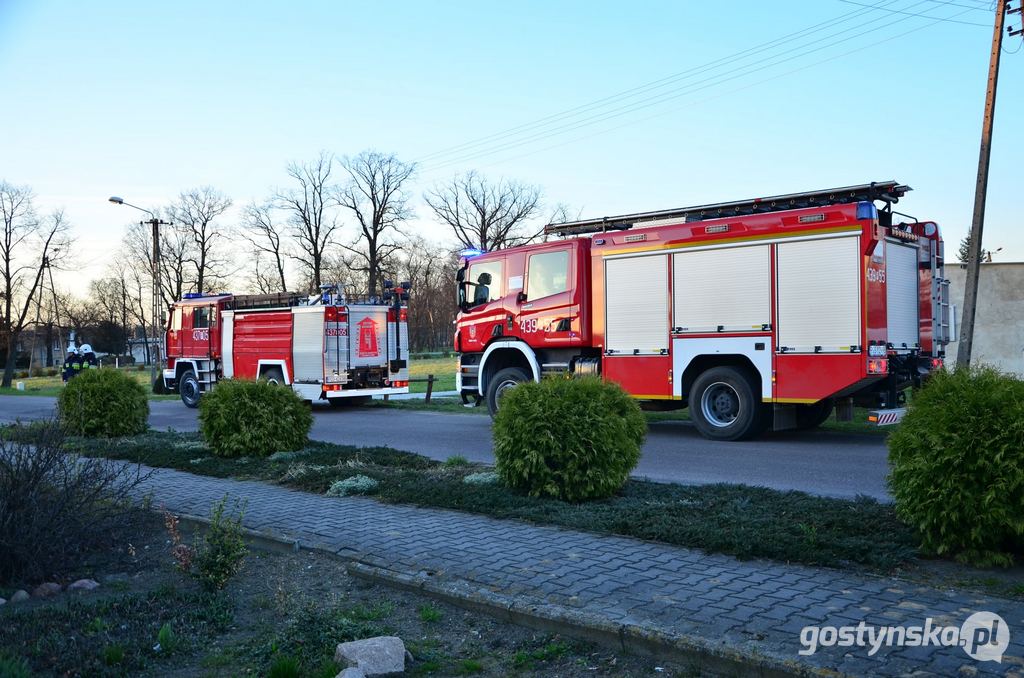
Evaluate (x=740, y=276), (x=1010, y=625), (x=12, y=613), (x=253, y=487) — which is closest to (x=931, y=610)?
(x=1010, y=625)

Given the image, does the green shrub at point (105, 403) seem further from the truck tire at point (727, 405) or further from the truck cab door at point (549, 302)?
the truck tire at point (727, 405)

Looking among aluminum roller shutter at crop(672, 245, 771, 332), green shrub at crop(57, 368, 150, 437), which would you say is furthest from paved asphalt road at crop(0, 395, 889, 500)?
green shrub at crop(57, 368, 150, 437)

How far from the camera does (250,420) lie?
10562 millimetres

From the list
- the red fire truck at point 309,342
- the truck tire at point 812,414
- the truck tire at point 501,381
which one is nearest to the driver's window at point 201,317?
the red fire truck at point 309,342

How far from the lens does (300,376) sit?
2067 centimetres

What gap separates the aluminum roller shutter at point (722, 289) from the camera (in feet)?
40.0

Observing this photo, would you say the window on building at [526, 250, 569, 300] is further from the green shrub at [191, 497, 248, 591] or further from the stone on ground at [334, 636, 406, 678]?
the stone on ground at [334, 636, 406, 678]

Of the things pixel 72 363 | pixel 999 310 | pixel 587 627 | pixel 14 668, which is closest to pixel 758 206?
pixel 587 627

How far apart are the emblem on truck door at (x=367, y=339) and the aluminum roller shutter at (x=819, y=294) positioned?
37.9 ft

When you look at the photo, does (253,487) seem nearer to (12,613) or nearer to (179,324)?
(12,613)

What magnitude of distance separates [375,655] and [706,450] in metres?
8.45

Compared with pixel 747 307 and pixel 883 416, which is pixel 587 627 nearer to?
pixel 883 416

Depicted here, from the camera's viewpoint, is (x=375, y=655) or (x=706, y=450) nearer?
(x=375, y=655)

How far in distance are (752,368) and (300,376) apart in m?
12.1
